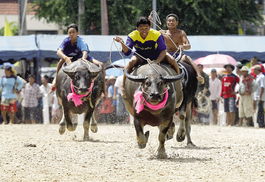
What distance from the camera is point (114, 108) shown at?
24.9 metres

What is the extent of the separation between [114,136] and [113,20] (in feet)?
67.6

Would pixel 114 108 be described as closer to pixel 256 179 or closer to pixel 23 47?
pixel 23 47

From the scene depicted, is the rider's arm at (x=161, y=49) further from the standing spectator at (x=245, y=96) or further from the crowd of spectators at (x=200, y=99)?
the standing spectator at (x=245, y=96)

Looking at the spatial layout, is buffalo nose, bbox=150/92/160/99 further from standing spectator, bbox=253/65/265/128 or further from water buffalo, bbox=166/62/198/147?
standing spectator, bbox=253/65/265/128

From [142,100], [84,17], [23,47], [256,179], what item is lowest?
[256,179]

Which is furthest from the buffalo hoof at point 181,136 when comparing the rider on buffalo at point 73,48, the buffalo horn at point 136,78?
the rider on buffalo at point 73,48

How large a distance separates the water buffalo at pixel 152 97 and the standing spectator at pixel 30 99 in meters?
13.0

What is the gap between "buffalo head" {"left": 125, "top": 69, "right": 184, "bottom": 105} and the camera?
36.7ft

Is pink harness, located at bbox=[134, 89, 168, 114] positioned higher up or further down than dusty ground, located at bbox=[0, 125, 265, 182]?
higher up

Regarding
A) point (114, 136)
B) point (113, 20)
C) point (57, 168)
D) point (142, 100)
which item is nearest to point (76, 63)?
point (114, 136)

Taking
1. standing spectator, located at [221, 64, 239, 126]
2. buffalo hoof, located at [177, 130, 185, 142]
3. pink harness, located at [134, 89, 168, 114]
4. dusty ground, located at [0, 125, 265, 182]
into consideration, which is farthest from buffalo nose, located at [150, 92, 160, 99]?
standing spectator, located at [221, 64, 239, 126]

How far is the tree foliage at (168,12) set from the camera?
36781 millimetres

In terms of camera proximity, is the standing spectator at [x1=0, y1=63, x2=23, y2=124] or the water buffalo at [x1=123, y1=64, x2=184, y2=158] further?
the standing spectator at [x1=0, y1=63, x2=23, y2=124]

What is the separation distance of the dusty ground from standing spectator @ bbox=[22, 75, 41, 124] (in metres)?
9.21
